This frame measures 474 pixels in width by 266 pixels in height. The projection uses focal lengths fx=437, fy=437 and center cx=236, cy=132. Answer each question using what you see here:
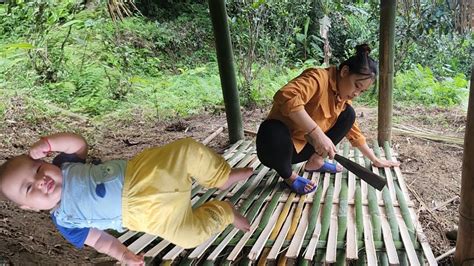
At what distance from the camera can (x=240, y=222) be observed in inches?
80.6

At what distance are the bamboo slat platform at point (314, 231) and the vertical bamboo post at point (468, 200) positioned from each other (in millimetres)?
127

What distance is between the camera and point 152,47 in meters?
6.77

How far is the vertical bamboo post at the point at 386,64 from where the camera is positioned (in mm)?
3115

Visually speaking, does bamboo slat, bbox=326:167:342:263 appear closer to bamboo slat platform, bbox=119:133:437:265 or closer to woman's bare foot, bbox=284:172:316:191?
bamboo slat platform, bbox=119:133:437:265

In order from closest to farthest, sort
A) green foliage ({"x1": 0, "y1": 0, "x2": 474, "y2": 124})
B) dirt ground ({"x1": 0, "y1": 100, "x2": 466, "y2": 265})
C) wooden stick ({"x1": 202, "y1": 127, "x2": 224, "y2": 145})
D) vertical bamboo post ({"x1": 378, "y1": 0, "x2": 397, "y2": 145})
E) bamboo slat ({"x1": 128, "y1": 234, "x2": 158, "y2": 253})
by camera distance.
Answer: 1. bamboo slat ({"x1": 128, "y1": 234, "x2": 158, "y2": 253})
2. dirt ground ({"x1": 0, "y1": 100, "x2": 466, "y2": 265})
3. vertical bamboo post ({"x1": 378, "y1": 0, "x2": 397, "y2": 145})
4. wooden stick ({"x1": 202, "y1": 127, "x2": 224, "y2": 145})
5. green foliage ({"x1": 0, "y1": 0, "x2": 474, "y2": 124})

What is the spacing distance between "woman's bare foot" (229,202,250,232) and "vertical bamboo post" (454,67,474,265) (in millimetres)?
902

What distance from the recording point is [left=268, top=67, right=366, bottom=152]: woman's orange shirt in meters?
2.15

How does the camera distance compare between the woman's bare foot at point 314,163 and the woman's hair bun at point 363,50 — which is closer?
the woman's hair bun at point 363,50

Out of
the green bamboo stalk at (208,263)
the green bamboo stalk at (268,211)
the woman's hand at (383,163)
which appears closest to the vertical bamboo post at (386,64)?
the woman's hand at (383,163)

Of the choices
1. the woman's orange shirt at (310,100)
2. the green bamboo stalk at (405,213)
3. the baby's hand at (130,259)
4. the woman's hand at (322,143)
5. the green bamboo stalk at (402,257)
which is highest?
the woman's orange shirt at (310,100)

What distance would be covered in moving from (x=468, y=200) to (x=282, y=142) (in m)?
0.93

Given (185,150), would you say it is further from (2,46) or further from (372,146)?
(2,46)

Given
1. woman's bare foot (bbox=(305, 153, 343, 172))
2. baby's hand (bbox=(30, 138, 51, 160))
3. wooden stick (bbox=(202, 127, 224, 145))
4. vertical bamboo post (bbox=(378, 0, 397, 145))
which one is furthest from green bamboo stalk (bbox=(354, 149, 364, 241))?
wooden stick (bbox=(202, 127, 224, 145))

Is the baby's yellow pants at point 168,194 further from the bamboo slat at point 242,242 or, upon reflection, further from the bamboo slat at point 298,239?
the bamboo slat at point 298,239
